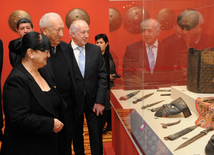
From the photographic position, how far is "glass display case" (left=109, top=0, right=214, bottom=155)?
4.42ft

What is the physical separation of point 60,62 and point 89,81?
0.44 metres

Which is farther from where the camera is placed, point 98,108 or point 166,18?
point 98,108

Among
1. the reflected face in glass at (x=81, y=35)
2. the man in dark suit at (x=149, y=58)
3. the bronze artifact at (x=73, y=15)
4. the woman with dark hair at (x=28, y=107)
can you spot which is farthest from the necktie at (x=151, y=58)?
the bronze artifact at (x=73, y=15)

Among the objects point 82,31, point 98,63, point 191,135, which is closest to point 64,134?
point 98,63

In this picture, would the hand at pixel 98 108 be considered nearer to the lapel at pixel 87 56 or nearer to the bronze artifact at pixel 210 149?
the lapel at pixel 87 56

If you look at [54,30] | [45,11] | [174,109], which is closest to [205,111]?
[174,109]

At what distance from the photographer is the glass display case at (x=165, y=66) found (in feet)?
4.42

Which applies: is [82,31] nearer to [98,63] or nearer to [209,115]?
[98,63]

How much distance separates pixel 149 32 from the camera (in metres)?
1.54

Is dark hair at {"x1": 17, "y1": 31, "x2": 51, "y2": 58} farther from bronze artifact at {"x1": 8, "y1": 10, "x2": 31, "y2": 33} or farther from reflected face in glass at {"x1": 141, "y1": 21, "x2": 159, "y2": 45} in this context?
bronze artifact at {"x1": 8, "y1": 10, "x2": 31, "y2": 33}

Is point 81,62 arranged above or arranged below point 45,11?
below

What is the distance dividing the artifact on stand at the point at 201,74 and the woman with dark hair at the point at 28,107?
1.19 meters

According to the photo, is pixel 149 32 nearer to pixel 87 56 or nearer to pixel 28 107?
pixel 28 107

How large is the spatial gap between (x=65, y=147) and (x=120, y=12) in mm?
1658
